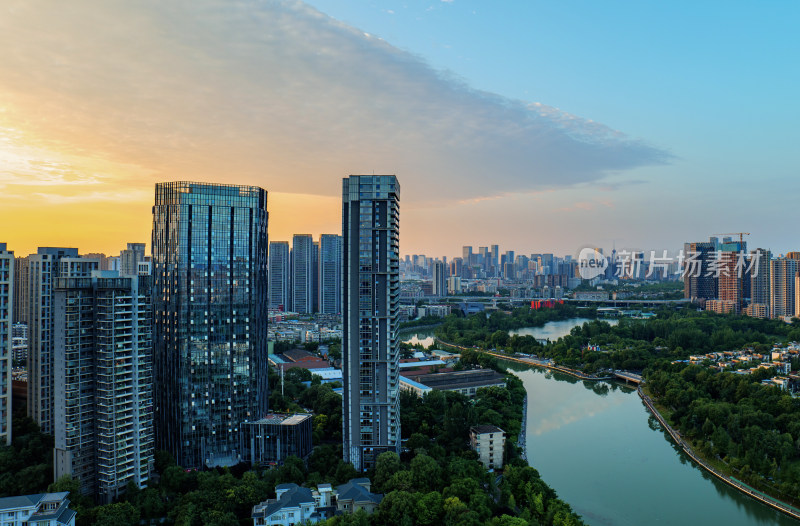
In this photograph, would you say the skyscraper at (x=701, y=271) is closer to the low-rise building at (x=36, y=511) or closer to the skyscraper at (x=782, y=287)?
the skyscraper at (x=782, y=287)

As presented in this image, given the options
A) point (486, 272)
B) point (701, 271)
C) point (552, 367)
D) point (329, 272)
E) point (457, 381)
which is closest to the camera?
point (457, 381)

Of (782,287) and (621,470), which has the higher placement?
(782,287)

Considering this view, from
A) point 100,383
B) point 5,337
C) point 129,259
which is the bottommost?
point 100,383

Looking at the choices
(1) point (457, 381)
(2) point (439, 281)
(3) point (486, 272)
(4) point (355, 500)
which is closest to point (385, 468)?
(4) point (355, 500)

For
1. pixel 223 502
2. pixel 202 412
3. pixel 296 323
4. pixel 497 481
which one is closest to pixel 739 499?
pixel 497 481

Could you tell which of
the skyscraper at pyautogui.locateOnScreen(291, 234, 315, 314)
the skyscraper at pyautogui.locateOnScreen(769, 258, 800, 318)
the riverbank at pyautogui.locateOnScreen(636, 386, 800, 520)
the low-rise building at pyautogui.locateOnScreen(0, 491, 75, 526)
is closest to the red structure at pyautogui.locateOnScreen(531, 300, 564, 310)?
the skyscraper at pyautogui.locateOnScreen(769, 258, 800, 318)

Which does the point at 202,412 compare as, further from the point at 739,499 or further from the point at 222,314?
the point at 739,499

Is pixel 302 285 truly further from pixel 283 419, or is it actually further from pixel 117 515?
pixel 117 515
